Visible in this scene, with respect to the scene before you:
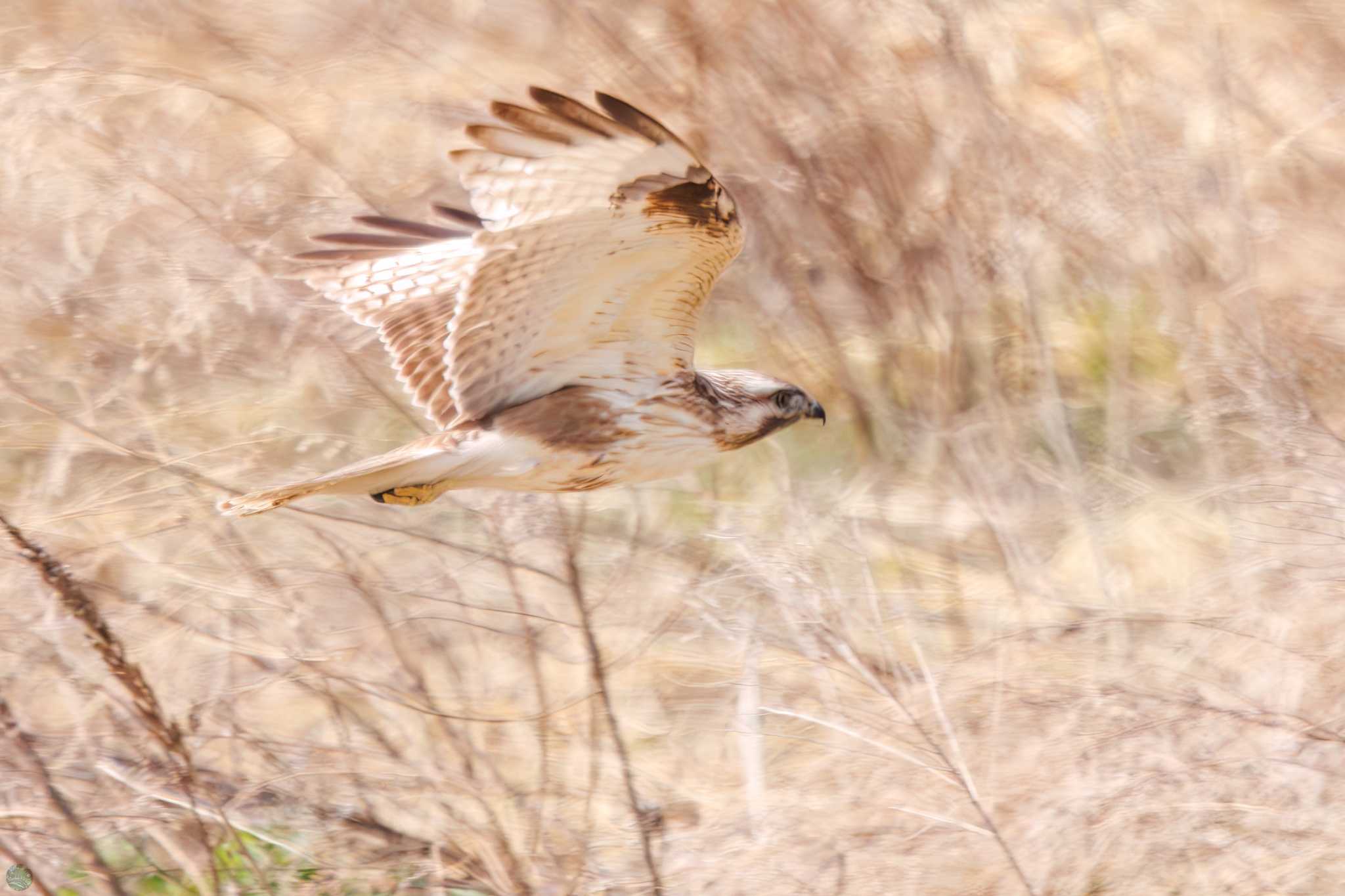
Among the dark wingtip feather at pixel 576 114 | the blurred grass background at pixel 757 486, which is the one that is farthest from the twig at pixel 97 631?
the dark wingtip feather at pixel 576 114

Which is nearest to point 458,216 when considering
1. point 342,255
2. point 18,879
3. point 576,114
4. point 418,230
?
→ point 418,230

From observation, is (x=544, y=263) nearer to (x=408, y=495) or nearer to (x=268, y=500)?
(x=408, y=495)

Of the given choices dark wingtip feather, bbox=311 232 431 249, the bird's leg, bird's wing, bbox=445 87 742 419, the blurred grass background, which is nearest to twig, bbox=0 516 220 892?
the bird's leg

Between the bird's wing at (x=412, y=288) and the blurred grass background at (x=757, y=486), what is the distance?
0.52 meters

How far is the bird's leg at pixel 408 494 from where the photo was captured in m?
3.30

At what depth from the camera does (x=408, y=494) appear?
3.31m

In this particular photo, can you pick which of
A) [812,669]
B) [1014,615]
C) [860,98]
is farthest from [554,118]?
[1014,615]

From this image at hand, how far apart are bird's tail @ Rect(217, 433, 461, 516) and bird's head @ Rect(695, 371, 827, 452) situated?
2.00 ft

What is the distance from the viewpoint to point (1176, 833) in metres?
3.87

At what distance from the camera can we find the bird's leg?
10.8 ft

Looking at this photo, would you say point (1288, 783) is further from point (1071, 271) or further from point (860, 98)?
point (860, 98)

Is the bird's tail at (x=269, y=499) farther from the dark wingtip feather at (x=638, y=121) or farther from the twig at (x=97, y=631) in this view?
the dark wingtip feather at (x=638, y=121)

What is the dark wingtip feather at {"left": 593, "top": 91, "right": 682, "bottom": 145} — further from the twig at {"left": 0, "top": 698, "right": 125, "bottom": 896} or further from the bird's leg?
the twig at {"left": 0, "top": 698, "right": 125, "bottom": 896}

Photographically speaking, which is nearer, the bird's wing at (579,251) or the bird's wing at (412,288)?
the bird's wing at (579,251)
